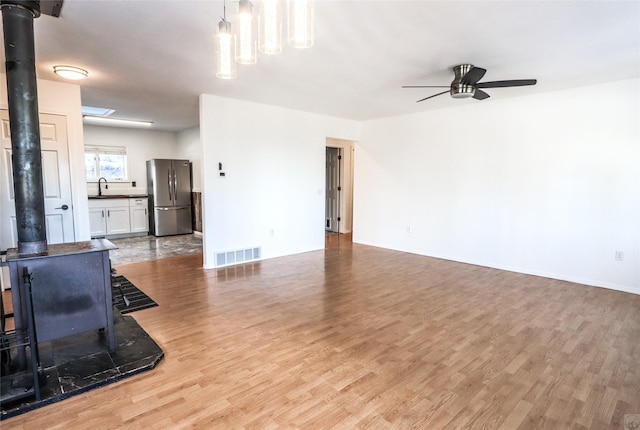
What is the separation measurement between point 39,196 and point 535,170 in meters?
5.56

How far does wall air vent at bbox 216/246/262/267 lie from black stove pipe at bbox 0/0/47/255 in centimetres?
286

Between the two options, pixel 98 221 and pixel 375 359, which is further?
pixel 98 221

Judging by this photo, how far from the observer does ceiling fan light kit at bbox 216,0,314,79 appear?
1.49m

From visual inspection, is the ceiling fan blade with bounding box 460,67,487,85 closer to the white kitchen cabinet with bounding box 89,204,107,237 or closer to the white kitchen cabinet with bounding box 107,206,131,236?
the white kitchen cabinet with bounding box 107,206,131,236

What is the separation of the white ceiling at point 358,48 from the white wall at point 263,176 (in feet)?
1.91

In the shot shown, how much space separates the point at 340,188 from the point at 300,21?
6.72 metres

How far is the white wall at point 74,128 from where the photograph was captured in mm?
3931

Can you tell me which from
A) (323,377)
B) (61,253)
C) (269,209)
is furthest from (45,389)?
(269,209)

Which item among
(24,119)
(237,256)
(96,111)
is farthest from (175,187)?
(24,119)

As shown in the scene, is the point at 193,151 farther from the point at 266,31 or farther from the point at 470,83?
the point at 266,31

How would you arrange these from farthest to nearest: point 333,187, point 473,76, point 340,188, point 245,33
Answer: point 333,187, point 340,188, point 473,76, point 245,33

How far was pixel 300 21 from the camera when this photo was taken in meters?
1.49

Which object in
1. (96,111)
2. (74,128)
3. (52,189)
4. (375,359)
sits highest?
(96,111)

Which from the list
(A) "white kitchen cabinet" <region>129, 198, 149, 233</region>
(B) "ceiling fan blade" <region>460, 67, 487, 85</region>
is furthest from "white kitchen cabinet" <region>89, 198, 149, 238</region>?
(B) "ceiling fan blade" <region>460, 67, 487, 85</region>
